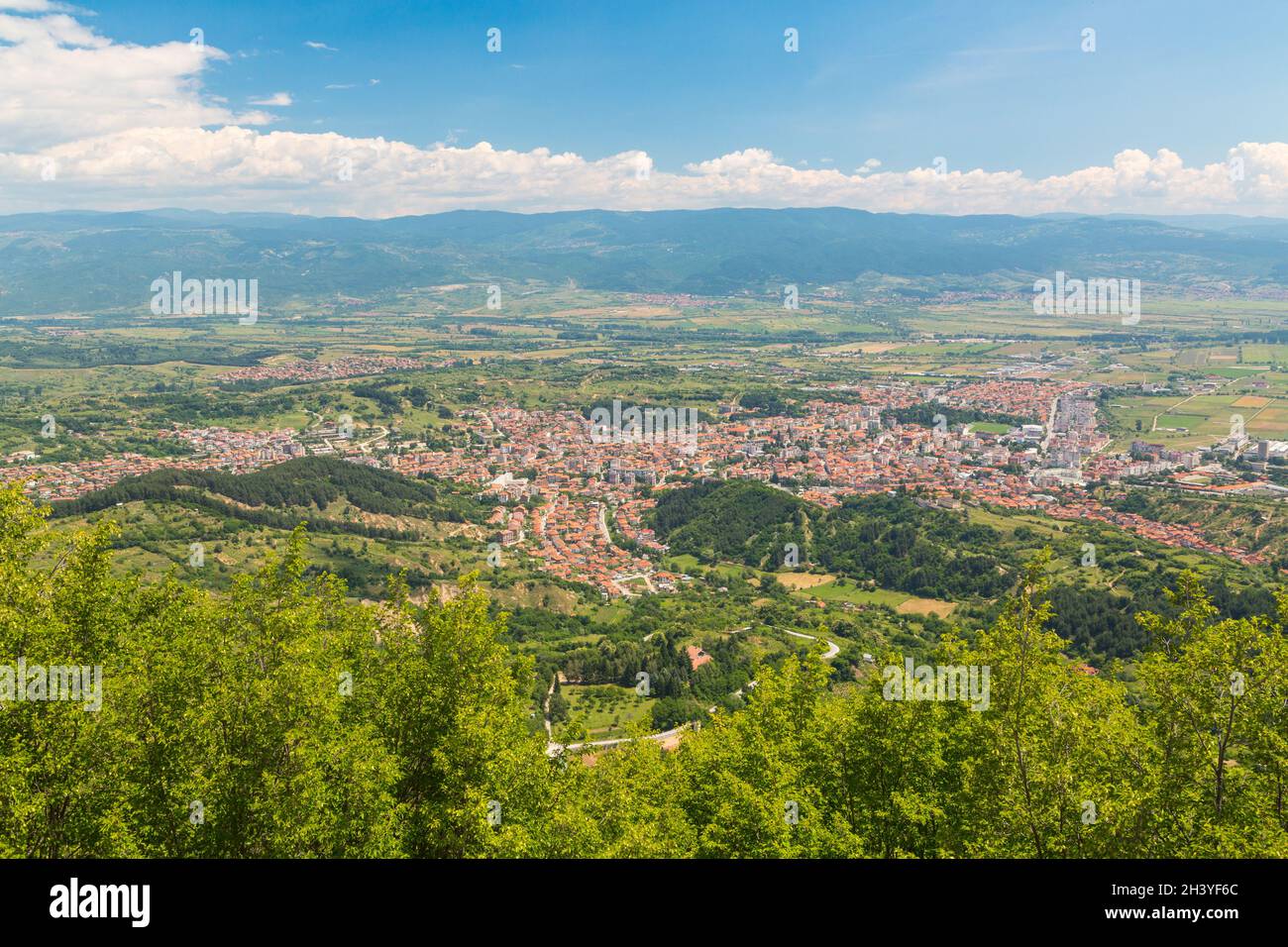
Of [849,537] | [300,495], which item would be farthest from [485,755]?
[300,495]

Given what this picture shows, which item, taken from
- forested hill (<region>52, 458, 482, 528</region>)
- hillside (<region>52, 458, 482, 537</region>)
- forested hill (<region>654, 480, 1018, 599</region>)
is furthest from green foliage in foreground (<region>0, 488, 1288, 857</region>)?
forested hill (<region>52, 458, 482, 528</region>)

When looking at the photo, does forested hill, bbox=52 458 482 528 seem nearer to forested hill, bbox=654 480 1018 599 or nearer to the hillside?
the hillside

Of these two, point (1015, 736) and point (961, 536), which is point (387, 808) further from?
point (961, 536)

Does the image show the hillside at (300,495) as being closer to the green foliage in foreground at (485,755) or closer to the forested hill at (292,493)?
the forested hill at (292,493)

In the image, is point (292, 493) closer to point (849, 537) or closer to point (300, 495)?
point (300, 495)
